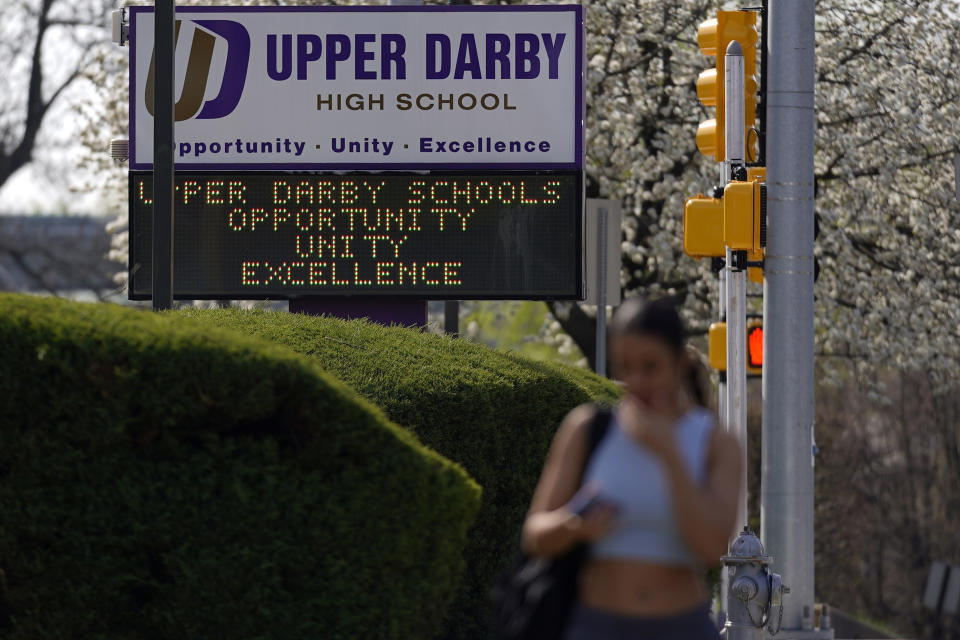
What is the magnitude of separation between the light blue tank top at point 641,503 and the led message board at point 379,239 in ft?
27.3

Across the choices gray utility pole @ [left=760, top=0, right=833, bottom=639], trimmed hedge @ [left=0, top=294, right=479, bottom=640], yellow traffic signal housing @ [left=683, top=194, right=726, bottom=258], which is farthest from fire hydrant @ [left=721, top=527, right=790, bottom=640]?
trimmed hedge @ [left=0, top=294, right=479, bottom=640]

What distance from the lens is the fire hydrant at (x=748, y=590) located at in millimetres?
10086

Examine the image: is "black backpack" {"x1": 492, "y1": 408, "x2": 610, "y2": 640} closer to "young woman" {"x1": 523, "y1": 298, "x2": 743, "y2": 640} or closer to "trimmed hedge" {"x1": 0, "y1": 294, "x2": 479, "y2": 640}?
"young woman" {"x1": 523, "y1": 298, "x2": 743, "y2": 640}

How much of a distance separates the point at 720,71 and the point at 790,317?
1.97m

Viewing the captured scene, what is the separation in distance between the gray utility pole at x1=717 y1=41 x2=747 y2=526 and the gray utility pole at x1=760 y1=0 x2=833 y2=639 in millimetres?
198

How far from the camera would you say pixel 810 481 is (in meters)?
11.1

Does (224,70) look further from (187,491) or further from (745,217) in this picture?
(187,491)

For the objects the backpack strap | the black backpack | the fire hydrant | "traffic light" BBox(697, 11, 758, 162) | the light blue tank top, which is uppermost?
"traffic light" BBox(697, 11, 758, 162)

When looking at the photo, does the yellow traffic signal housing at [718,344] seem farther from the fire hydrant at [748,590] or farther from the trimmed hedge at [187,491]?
the trimmed hedge at [187,491]

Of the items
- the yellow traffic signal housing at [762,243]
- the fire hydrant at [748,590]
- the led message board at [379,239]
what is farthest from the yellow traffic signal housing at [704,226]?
the fire hydrant at [748,590]

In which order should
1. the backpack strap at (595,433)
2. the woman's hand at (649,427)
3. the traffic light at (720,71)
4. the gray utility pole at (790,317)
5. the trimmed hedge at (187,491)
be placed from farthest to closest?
the traffic light at (720,71), the gray utility pole at (790,317), the trimmed hedge at (187,491), the backpack strap at (595,433), the woman's hand at (649,427)

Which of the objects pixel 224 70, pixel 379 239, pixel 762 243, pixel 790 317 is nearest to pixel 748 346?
pixel 790 317

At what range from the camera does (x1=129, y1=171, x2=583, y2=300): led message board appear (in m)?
12.6

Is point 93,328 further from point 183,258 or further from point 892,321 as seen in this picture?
point 892,321
